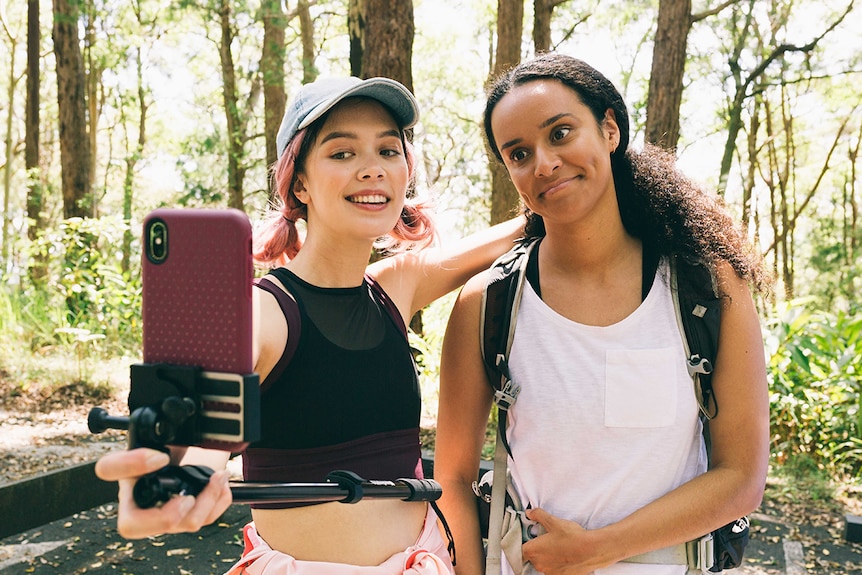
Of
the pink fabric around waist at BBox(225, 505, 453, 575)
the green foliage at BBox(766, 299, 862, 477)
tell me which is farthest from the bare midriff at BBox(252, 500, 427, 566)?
the green foliage at BBox(766, 299, 862, 477)

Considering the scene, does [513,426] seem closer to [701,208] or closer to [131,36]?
[701,208]

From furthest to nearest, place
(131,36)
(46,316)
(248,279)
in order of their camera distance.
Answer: (131,36) → (46,316) → (248,279)

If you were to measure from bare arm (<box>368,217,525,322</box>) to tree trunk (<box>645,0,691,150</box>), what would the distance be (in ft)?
21.8

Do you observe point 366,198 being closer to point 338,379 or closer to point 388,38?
point 338,379

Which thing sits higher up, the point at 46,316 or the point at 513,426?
the point at 513,426

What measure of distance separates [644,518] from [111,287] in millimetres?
9040

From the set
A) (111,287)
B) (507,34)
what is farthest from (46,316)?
(507,34)

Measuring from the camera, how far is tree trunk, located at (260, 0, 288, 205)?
1198cm

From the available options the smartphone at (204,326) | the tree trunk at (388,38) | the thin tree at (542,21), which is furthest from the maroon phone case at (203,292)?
the thin tree at (542,21)

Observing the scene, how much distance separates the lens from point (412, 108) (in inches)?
80.4

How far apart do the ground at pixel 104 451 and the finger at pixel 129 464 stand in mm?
4673

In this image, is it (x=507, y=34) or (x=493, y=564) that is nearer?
(x=493, y=564)

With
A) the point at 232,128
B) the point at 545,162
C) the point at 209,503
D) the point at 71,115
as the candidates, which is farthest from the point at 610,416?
the point at 232,128

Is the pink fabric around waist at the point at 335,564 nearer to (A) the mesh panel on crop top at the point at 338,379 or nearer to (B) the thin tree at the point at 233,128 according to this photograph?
(A) the mesh panel on crop top at the point at 338,379
